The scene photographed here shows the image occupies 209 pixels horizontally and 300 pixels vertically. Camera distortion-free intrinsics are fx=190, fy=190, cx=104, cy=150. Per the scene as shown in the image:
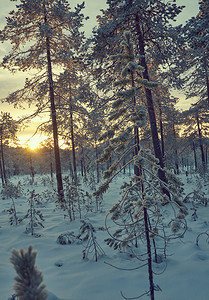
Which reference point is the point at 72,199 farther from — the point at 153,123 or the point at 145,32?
the point at 145,32

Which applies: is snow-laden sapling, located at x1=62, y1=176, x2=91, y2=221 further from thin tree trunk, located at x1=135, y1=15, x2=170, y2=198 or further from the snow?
thin tree trunk, located at x1=135, y1=15, x2=170, y2=198

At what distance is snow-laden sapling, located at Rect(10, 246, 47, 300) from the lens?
731mm

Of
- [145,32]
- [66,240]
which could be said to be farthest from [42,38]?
[66,240]

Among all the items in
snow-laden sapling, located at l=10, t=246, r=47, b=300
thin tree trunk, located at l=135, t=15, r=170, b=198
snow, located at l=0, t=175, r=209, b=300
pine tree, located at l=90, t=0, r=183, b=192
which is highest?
pine tree, located at l=90, t=0, r=183, b=192

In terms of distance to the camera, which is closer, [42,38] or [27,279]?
[27,279]

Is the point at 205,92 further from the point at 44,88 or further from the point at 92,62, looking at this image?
the point at 44,88

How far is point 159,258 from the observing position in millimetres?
3164

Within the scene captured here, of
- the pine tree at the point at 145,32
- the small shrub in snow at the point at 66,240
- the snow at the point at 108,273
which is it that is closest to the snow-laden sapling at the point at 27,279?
the snow at the point at 108,273

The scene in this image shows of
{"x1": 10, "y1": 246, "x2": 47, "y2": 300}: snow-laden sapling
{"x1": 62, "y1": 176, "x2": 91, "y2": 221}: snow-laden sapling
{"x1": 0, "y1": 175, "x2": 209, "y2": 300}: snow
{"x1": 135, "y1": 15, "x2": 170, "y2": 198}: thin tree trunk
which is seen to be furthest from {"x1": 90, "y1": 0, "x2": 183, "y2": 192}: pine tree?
{"x1": 10, "y1": 246, "x2": 47, "y2": 300}: snow-laden sapling

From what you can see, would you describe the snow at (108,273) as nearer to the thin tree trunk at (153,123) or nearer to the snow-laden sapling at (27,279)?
the snow-laden sapling at (27,279)

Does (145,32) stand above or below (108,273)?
above

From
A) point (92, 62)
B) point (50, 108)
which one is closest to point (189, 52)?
point (92, 62)

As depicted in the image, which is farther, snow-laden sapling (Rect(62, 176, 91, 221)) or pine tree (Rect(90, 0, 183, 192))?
pine tree (Rect(90, 0, 183, 192))

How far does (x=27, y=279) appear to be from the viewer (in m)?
0.74
